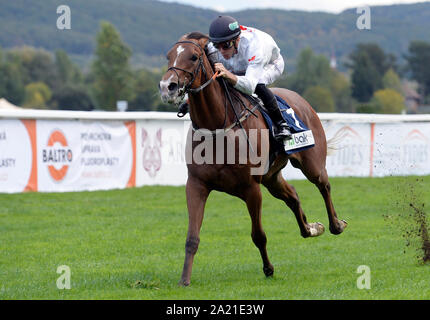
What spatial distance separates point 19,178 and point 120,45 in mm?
75474

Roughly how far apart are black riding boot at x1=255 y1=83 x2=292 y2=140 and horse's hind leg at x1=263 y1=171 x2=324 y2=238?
2.55 feet

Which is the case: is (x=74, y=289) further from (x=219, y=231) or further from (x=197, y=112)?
(x=219, y=231)

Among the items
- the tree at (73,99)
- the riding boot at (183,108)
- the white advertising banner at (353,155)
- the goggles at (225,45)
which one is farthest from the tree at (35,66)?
the goggles at (225,45)

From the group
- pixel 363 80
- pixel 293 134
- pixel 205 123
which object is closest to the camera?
pixel 205 123

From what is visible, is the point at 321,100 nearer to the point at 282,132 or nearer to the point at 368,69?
the point at 368,69

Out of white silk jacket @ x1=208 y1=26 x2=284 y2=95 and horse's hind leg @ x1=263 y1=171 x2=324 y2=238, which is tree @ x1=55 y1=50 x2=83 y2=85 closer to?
horse's hind leg @ x1=263 y1=171 x2=324 y2=238

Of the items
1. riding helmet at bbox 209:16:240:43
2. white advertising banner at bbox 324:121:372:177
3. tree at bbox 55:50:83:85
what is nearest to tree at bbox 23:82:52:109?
tree at bbox 55:50:83:85

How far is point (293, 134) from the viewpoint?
689 cm

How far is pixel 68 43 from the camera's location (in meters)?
184

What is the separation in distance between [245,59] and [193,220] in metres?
1.57

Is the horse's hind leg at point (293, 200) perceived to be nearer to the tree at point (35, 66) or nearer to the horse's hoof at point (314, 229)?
the horse's hoof at point (314, 229)

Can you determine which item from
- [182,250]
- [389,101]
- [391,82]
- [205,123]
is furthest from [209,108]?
[391,82]

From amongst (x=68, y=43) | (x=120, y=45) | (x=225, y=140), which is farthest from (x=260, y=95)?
(x=68, y=43)
